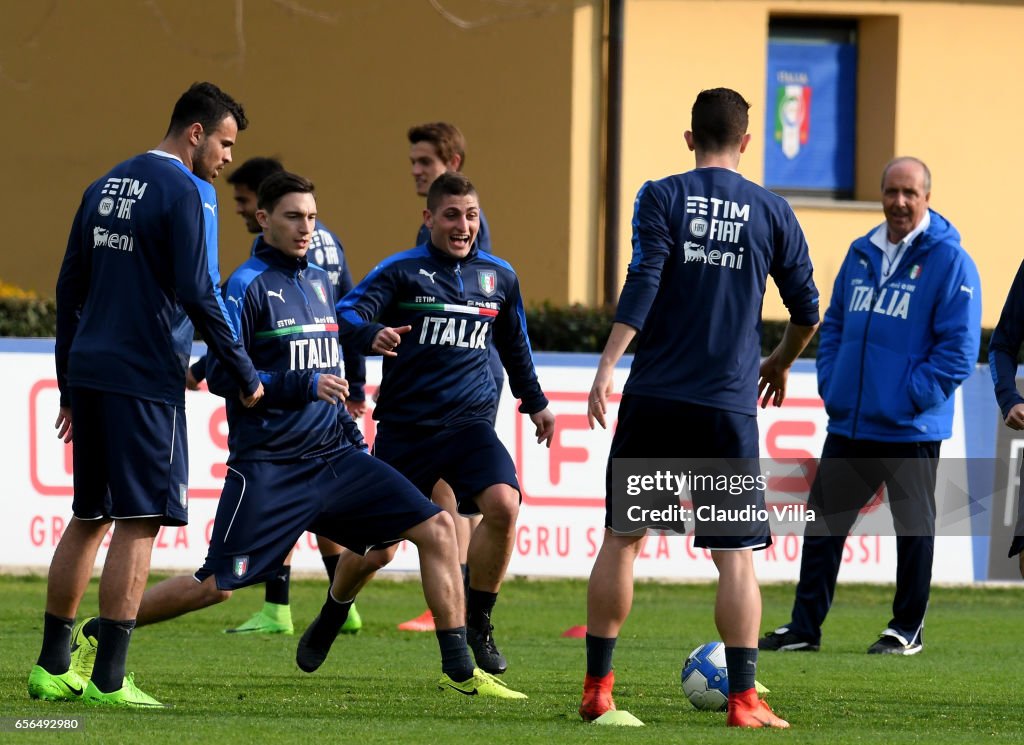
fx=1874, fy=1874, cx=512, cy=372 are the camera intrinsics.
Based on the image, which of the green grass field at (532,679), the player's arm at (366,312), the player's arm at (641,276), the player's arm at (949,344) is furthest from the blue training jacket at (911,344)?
the player's arm at (641,276)

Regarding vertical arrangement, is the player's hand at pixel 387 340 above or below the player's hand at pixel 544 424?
above

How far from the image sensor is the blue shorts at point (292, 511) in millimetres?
7305

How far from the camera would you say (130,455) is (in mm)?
6609

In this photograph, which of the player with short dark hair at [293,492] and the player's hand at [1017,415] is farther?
the player with short dark hair at [293,492]

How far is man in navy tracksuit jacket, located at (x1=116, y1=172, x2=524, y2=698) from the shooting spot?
24.0ft

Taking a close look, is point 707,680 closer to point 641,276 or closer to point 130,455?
point 641,276

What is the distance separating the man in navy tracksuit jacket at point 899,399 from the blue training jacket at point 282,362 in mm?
3032

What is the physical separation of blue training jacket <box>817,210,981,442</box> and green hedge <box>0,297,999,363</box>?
12.5 ft

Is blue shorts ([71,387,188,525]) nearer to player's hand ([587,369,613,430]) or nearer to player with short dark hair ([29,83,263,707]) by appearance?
player with short dark hair ([29,83,263,707])

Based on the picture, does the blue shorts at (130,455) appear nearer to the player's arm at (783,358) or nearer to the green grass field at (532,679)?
the green grass field at (532,679)

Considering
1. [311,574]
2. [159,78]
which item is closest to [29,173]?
[159,78]

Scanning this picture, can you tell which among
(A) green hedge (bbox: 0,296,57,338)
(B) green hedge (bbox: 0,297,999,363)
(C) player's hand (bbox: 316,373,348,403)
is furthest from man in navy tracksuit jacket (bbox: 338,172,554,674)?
(A) green hedge (bbox: 0,296,57,338)

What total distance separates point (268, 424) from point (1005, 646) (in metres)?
4.55

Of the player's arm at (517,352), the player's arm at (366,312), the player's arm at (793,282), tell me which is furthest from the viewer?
the player's arm at (517,352)
